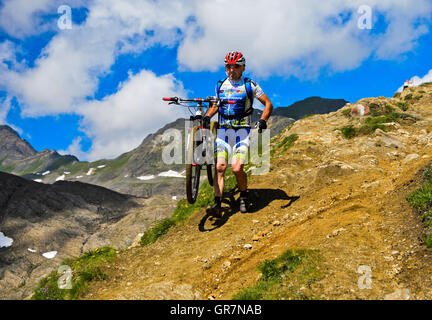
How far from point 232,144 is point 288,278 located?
504 centimetres

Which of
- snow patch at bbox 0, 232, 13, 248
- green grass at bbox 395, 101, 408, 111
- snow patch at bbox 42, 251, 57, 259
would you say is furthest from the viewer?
snow patch at bbox 0, 232, 13, 248

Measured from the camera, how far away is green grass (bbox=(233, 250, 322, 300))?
454 cm

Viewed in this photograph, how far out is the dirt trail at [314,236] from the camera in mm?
4906

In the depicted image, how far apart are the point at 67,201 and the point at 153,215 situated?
40.9 metres

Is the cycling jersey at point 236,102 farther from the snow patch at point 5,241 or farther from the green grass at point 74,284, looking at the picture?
the snow patch at point 5,241

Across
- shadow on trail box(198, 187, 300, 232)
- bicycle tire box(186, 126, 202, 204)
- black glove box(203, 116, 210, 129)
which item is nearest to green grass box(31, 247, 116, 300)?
bicycle tire box(186, 126, 202, 204)

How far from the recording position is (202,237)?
335 inches

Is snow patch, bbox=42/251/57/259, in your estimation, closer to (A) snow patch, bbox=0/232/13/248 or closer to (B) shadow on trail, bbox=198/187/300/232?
(A) snow patch, bbox=0/232/13/248

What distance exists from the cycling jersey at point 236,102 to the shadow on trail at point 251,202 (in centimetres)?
259

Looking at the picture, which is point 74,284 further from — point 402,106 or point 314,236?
point 402,106

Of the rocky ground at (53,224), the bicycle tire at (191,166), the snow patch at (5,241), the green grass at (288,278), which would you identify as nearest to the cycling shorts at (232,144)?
the bicycle tire at (191,166)
